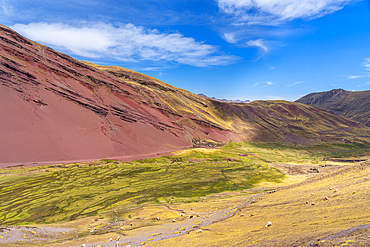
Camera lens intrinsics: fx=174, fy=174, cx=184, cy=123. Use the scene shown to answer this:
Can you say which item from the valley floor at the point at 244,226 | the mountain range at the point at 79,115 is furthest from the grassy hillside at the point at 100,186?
the mountain range at the point at 79,115

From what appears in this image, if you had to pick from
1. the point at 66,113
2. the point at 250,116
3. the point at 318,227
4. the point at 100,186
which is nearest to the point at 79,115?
the point at 66,113

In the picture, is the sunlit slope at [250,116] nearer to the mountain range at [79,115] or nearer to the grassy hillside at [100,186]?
the mountain range at [79,115]

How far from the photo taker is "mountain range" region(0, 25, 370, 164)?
38594 mm

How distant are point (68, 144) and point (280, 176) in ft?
166

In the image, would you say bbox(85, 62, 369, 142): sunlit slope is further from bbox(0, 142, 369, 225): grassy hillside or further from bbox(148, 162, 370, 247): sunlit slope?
bbox(148, 162, 370, 247): sunlit slope

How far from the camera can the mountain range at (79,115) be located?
38.6 metres

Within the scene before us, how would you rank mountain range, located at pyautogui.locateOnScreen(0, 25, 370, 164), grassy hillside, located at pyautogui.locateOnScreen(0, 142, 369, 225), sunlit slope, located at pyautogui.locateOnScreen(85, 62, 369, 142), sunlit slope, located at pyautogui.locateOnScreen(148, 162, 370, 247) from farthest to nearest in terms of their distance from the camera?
sunlit slope, located at pyautogui.locateOnScreen(85, 62, 369, 142) < mountain range, located at pyautogui.locateOnScreen(0, 25, 370, 164) < grassy hillside, located at pyautogui.locateOnScreen(0, 142, 369, 225) < sunlit slope, located at pyautogui.locateOnScreen(148, 162, 370, 247)

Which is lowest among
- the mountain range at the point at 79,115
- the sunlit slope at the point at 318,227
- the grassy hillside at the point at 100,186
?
the grassy hillside at the point at 100,186

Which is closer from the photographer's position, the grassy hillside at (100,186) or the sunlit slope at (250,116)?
the grassy hillside at (100,186)

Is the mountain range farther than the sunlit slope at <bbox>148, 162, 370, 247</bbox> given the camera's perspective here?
Yes

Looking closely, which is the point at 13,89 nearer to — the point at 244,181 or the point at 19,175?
the point at 19,175

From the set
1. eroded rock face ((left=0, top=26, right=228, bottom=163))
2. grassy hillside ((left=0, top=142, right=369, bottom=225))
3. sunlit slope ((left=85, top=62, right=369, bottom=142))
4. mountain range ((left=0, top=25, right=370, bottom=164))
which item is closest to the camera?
grassy hillside ((left=0, top=142, right=369, bottom=225))

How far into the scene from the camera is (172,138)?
66562 millimetres

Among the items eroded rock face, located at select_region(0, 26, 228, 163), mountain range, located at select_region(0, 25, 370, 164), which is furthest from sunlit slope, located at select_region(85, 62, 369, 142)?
eroded rock face, located at select_region(0, 26, 228, 163)
